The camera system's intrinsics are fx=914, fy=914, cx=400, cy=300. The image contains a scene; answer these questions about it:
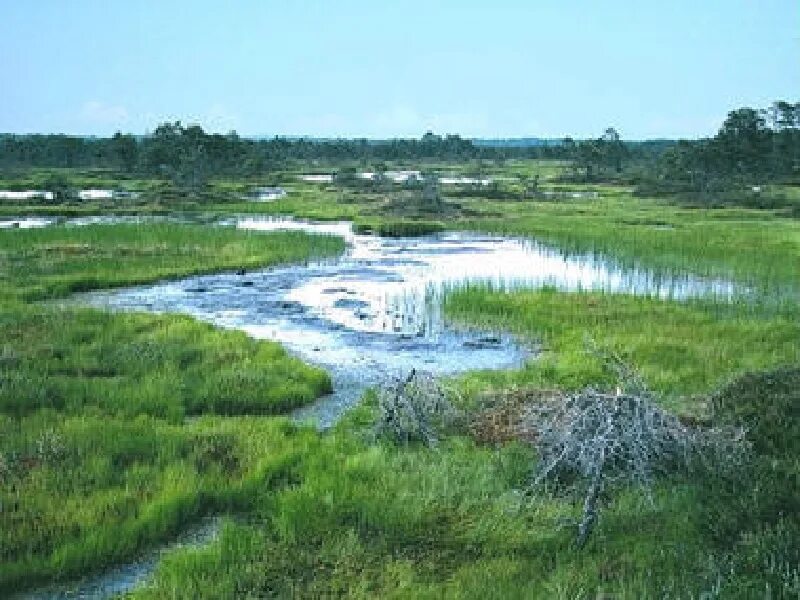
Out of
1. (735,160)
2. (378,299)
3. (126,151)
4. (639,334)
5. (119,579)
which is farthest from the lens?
(126,151)

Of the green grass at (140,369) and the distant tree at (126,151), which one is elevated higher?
the distant tree at (126,151)

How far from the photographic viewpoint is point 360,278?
37.0 metres

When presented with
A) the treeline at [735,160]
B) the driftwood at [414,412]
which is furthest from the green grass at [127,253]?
the treeline at [735,160]

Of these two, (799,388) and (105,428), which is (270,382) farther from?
(799,388)

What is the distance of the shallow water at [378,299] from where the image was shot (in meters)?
22.7

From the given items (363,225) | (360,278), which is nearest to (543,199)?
(363,225)

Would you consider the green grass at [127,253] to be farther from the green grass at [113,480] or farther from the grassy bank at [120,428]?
the green grass at [113,480]

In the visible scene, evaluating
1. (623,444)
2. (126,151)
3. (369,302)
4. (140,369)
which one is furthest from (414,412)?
(126,151)

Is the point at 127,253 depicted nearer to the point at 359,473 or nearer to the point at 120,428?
the point at 120,428

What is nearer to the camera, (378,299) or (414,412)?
(414,412)

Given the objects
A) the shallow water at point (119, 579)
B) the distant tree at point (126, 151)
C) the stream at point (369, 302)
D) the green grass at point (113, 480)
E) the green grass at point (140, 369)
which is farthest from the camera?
the distant tree at point (126, 151)

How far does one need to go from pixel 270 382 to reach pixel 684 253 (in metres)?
28.2

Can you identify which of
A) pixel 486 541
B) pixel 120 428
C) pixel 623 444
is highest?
pixel 623 444

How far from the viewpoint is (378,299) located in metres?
32.3
